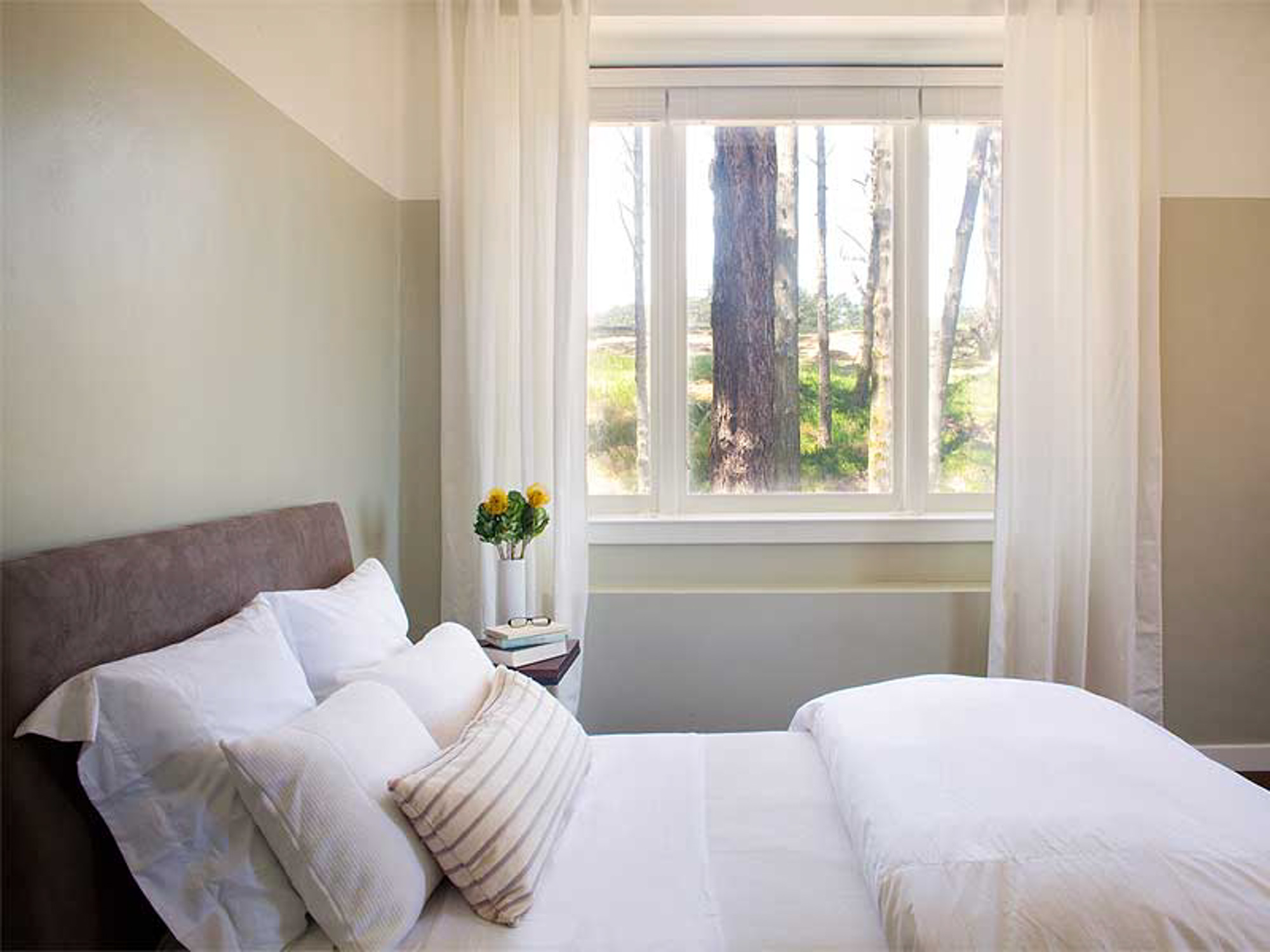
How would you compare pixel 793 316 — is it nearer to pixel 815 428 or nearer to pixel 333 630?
pixel 815 428

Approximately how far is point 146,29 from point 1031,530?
2.87 metres

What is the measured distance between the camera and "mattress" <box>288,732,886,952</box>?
3.90 ft

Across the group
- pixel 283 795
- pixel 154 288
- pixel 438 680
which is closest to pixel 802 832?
pixel 438 680

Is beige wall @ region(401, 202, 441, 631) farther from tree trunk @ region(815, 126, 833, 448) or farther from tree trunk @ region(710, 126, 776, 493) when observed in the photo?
tree trunk @ region(815, 126, 833, 448)

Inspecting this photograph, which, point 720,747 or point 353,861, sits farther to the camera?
point 720,747

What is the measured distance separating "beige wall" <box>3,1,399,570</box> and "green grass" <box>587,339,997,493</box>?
39.8 inches

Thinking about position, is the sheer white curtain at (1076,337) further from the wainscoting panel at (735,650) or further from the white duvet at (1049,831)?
the white duvet at (1049,831)

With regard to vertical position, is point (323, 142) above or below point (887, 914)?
above

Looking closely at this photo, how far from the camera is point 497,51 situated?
2783 mm

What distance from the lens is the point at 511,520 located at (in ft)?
8.45

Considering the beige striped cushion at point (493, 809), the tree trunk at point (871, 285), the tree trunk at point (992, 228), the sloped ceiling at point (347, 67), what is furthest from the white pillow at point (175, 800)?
the tree trunk at point (992, 228)

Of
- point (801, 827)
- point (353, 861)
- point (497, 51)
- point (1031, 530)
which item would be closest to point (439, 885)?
point (353, 861)

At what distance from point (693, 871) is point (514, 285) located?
Result: 2043mm

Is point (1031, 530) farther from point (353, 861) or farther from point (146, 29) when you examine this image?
point (146, 29)
